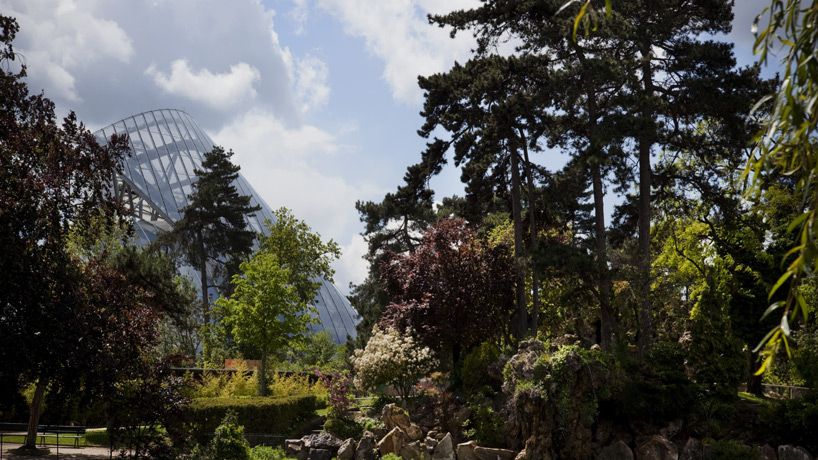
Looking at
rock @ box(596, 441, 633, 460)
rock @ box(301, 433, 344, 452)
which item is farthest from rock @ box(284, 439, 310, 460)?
rock @ box(596, 441, 633, 460)

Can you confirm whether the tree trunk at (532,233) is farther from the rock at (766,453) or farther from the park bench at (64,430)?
the park bench at (64,430)

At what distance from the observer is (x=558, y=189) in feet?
60.7

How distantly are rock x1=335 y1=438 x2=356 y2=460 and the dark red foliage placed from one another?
435 centimetres

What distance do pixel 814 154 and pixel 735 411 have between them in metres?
12.1

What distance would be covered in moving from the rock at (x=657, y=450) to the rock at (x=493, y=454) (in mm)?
2410

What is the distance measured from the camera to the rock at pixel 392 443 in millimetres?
14320

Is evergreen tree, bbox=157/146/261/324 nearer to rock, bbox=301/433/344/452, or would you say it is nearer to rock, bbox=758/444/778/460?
rock, bbox=301/433/344/452

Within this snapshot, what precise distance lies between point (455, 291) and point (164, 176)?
1821 inches

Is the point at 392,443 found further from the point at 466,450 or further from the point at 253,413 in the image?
the point at 253,413

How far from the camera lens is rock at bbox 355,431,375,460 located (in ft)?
47.0

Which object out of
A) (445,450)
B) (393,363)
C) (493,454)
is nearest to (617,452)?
(493,454)

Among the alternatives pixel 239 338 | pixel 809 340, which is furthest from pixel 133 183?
pixel 809 340

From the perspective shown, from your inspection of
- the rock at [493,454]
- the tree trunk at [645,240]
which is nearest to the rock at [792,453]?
the tree trunk at [645,240]

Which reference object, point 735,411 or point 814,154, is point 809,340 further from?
point 814,154
